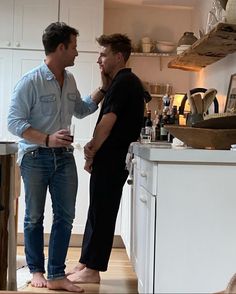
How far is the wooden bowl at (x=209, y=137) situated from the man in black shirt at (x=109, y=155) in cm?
74

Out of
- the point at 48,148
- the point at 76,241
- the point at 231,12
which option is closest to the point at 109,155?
the point at 48,148

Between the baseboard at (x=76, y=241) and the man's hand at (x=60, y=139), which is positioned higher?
the man's hand at (x=60, y=139)

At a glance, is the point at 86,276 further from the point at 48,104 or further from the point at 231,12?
the point at 231,12

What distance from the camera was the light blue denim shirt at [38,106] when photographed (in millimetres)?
2646

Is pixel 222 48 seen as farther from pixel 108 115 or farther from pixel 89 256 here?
pixel 89 256

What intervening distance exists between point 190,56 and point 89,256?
1.73 metres

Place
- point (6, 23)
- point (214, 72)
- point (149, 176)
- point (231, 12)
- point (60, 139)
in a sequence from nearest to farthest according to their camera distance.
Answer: point (149, 176) < point (60, 139) < point (231, 12) < point (214, 72) < point (6, 23)

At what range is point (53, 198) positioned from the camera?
9.19 ft

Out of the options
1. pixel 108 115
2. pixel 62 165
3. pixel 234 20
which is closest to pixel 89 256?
pixel 62 165

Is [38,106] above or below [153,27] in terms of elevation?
below

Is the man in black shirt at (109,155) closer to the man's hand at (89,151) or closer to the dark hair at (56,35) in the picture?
the man's hand at (89,151)

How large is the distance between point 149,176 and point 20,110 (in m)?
0.98

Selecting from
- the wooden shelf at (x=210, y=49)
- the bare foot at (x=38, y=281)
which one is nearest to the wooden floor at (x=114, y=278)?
the bare foot at (x=38, y=281)

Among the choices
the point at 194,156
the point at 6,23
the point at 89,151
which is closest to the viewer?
the point at 194,156
